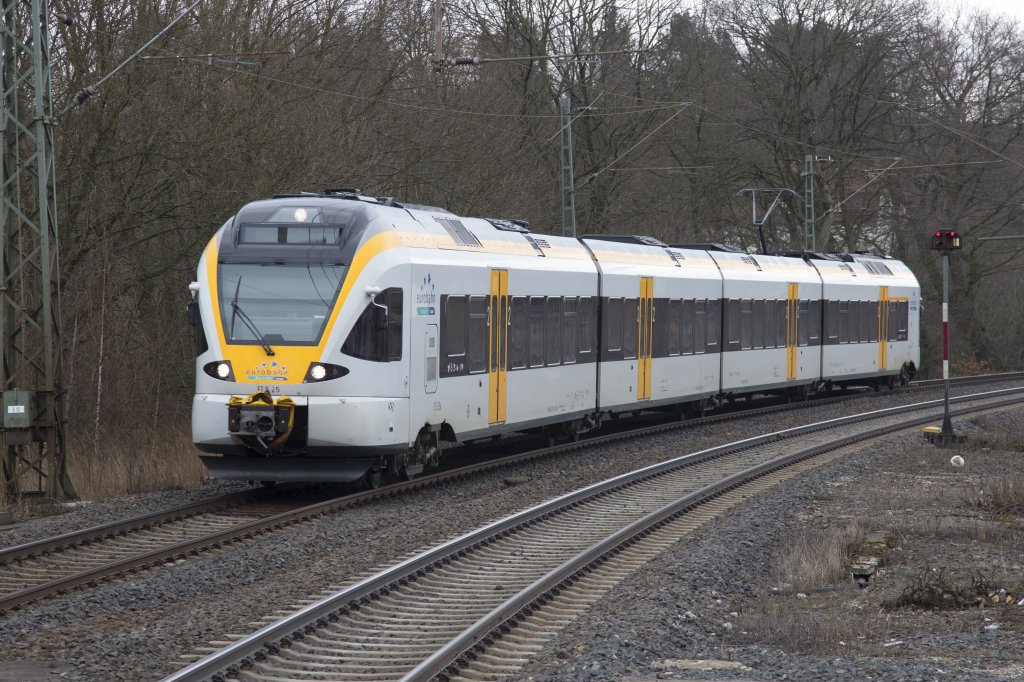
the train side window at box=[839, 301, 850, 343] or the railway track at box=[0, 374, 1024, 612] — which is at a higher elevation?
the train side window at box=[839, 301, 850, 343]

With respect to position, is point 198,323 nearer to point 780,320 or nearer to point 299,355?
point 299,355

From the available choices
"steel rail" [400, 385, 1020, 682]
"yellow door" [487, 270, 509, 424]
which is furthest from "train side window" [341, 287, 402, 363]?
"steel rail" [400, 385, 1020, 682]

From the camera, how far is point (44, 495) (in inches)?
591

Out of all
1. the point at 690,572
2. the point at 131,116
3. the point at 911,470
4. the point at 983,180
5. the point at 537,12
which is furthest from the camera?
the point at 983,180

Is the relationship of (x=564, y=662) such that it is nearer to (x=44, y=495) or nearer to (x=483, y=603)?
(x=483, y=603)

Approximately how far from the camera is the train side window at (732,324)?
2686cm

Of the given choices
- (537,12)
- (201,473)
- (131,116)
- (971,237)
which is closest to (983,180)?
(971,237)

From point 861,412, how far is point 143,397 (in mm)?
14963

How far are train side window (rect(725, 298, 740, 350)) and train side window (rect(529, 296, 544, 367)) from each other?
8.70 m

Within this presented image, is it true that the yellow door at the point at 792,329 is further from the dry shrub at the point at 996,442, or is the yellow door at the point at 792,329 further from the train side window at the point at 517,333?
the train side window at the point at 517,333

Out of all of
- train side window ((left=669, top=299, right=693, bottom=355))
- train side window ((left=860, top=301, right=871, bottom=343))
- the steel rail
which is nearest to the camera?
the steel rail

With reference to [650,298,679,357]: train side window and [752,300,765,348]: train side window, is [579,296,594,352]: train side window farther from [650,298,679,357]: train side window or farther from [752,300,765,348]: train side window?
[752,300,765,348]: train side window

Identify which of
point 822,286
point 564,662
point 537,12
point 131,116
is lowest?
point 564,662

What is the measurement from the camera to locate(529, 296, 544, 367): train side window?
18.6m
